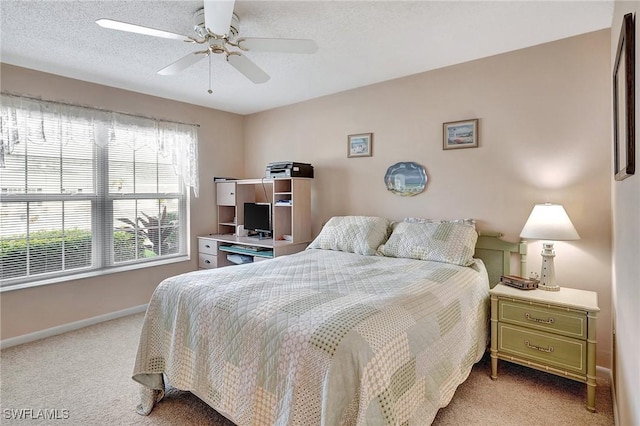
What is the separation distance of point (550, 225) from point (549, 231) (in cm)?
5

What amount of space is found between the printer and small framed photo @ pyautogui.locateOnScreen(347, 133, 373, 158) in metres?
0.52

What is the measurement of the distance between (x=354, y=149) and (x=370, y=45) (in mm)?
1260

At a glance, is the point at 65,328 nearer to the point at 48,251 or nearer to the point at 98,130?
the point at 48,251

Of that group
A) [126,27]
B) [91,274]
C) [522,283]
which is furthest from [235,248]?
[522,283]

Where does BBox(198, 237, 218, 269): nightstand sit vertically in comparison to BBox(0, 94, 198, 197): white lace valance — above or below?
below

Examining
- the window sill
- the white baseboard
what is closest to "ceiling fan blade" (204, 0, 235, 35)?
the window sill

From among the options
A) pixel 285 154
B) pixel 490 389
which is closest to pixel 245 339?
pixel 490 389

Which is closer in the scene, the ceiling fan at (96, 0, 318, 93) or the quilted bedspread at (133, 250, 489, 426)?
the quilted bedspread at (133, 250, 489, 426)

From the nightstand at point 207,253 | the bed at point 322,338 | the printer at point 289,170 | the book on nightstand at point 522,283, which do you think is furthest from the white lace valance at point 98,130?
the book on nightstand at point 522,283

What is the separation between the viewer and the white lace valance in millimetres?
2949

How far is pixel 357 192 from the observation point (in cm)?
374

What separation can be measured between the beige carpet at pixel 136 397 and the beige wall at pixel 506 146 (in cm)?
60

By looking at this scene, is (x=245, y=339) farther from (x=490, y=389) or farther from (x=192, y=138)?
(x=192, y=138)

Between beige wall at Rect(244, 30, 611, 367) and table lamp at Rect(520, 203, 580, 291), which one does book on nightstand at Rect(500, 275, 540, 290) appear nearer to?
table lamp at Rect(520, 203, 580, 291)
